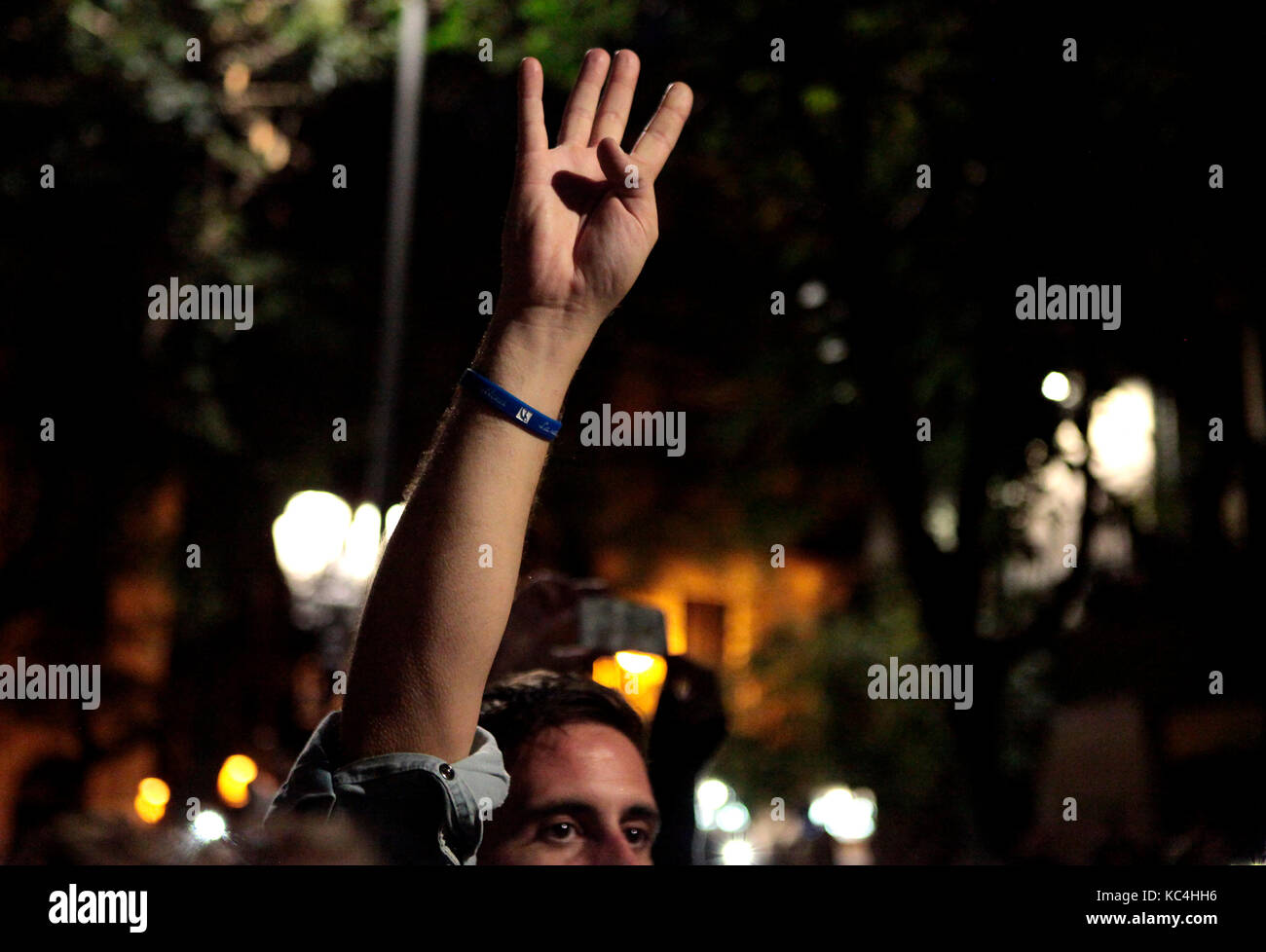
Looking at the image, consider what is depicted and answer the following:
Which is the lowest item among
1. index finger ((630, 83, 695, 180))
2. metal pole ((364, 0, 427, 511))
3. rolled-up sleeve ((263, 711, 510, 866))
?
rolled-up sleeve ((263, 711, 510, 866))

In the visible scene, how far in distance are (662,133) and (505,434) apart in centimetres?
70

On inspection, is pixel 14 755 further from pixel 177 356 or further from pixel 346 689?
pixel 346 689

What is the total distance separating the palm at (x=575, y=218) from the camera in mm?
2529

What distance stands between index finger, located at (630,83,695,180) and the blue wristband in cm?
51

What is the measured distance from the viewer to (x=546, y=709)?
3.20m

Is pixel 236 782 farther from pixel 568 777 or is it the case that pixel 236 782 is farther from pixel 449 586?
pixel 449 586

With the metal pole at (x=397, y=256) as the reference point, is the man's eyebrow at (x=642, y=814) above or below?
below

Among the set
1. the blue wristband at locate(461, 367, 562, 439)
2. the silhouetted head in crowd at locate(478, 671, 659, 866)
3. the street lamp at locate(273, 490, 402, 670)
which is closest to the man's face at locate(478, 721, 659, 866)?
the silhouetted head in crowd at locate(478, 671, 659, 866)

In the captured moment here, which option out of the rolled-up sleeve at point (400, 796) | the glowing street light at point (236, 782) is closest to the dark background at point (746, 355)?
the glowing street light at point (236, 782)

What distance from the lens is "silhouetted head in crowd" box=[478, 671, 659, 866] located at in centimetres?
302

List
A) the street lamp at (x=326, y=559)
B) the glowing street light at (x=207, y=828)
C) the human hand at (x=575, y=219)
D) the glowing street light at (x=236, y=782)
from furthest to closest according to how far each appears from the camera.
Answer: the glowing street light at (x=236, y=782)
the street lamp at (x=326, y=559)
the glowing street light at (x=207, y=828)
the human hand at (x=575, y=219)

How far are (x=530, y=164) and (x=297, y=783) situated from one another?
1249mm

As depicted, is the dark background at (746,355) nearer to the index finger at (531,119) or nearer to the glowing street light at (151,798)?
the glowing street light at (151,798)

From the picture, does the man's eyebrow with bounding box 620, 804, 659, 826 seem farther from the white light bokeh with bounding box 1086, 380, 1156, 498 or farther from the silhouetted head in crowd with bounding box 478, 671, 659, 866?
the white light bokeh with bounding box 1086, 380, 1156, 498
